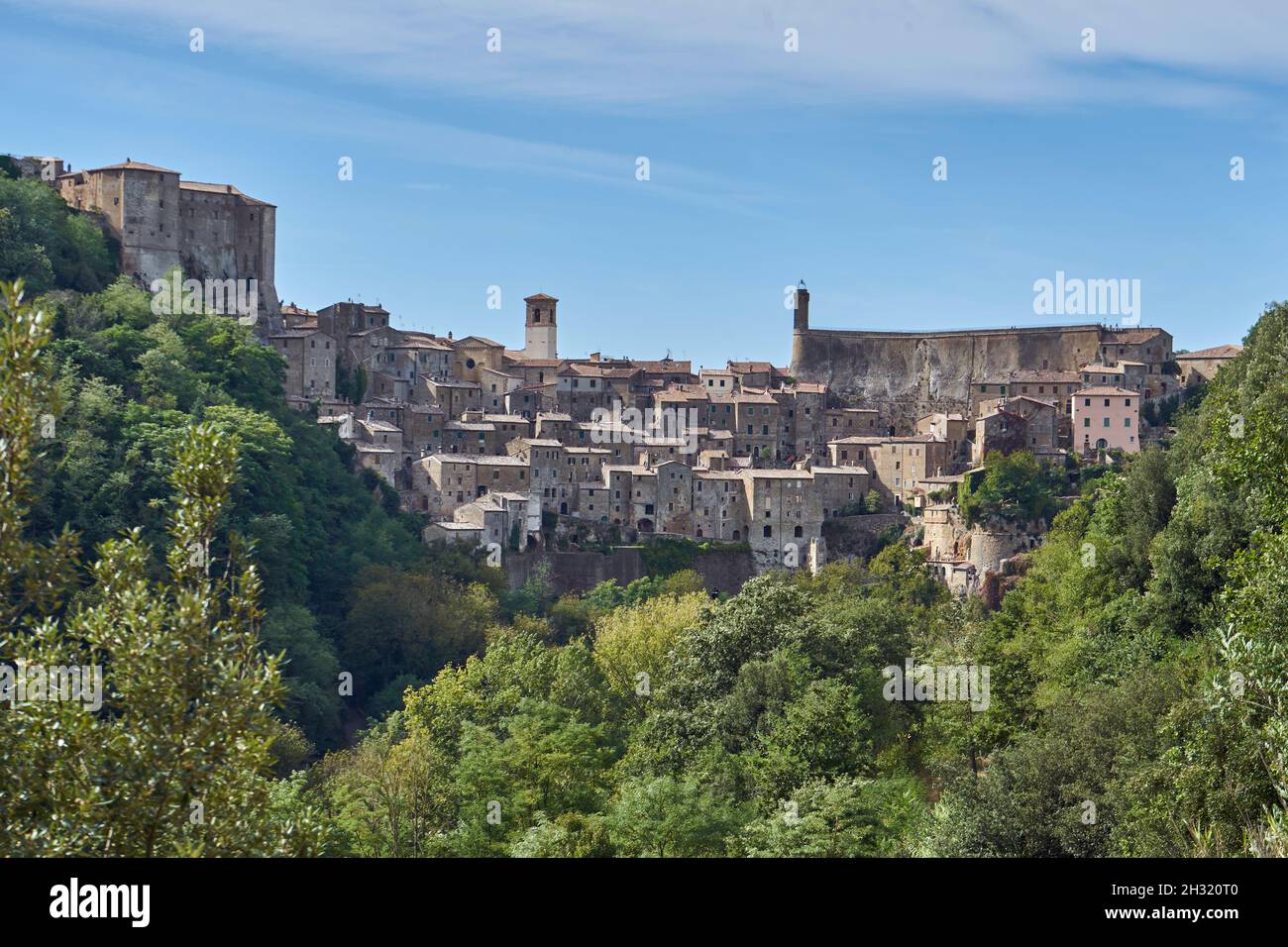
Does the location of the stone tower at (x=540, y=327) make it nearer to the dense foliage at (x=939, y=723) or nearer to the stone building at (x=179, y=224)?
the stone building at (x=179, y=224)

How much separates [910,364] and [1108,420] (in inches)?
687

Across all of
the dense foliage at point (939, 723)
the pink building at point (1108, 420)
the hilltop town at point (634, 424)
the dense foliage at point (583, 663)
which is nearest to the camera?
the dense foliage at point (583, 663)

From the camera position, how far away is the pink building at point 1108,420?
84.6m

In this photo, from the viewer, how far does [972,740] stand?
3806 centimetres

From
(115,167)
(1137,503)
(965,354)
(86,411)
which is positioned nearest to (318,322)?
(115,167)

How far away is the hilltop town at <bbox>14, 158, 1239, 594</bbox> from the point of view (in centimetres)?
7962

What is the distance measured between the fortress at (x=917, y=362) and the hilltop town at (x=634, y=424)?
13.3 inches

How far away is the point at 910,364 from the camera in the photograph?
10081 cm

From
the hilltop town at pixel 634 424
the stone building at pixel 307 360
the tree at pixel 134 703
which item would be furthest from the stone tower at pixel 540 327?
the tree at pixel 134 703

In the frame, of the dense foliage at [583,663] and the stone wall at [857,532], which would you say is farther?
the stone wall at [857,532]

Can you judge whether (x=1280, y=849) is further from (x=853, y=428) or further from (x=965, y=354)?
(x=965, y=354)

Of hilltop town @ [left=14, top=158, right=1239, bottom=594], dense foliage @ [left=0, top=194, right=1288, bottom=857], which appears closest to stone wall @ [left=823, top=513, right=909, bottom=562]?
hilltop town @ [left=14, top=158, right=1239, bottom=594]

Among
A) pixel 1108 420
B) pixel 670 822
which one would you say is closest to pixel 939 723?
pixel 670 822

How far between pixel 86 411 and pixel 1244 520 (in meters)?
41.6
